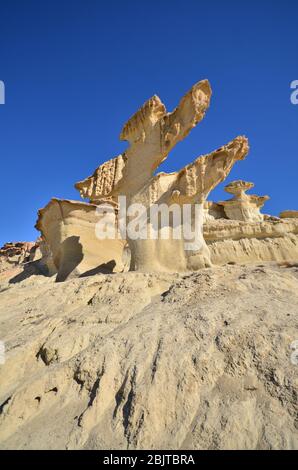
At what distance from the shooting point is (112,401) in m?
2.44

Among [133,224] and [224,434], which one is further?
[133,224]

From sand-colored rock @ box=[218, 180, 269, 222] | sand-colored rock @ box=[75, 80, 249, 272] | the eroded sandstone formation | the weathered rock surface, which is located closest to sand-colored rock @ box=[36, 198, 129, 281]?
the eroded sandstone formation

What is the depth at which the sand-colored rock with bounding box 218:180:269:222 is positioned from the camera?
19953mm

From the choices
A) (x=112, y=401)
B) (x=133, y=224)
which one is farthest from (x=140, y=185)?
(x=112, y=401)

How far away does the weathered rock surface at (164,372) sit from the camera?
6.63 ft

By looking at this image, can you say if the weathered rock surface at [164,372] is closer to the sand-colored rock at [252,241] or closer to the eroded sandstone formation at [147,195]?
the eroded sandstone formation at [147,195]

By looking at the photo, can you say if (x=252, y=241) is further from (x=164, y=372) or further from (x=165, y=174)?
(x=164, y=372)

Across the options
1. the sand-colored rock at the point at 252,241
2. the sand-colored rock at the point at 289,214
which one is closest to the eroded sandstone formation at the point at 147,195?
the sand-colored rock at the point at 252,241

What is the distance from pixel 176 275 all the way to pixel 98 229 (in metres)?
5.46

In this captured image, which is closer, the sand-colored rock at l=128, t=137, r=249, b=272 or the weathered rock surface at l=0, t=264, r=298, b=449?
the weathered rock surface at l=0, t=264, r=298, b=449

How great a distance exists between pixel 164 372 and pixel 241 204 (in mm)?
18951

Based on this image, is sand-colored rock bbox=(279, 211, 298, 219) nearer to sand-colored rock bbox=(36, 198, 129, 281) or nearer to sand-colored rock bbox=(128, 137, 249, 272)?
sand-colored rock bbox=(36, 198, 129, 281)

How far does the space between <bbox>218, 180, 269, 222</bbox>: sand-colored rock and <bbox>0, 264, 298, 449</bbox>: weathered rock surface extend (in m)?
16.5
